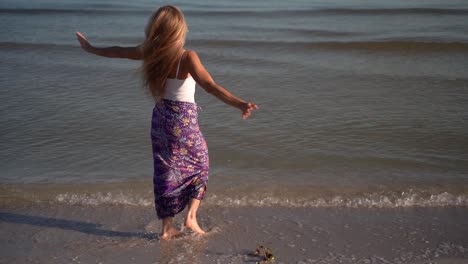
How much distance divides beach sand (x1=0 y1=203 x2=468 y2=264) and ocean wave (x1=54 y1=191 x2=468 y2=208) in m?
0.07

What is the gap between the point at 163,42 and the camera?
3.23 meters

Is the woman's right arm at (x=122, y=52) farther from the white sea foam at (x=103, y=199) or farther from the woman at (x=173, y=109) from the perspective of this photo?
the white sea foam at (x=103, y=199)

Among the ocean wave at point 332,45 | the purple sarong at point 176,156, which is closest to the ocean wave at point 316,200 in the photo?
the purple sarong at point 176,156

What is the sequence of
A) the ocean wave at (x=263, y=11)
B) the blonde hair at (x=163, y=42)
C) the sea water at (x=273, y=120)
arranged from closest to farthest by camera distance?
the blonde hair at (x=163, y=42) → the sea water at (x=273, y=120) → the ocean wave at (x=263, y=11)

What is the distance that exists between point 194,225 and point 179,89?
0.92m

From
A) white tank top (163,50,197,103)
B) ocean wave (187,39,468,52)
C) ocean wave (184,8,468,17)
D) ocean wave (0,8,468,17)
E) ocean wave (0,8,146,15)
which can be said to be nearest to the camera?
white tank top (163,50,197,103)

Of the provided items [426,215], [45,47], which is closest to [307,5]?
[45,47]

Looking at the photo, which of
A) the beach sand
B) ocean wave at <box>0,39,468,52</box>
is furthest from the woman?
ocean wave at <box>0,39,468,52</box>

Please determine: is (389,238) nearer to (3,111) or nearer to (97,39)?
(3,111)

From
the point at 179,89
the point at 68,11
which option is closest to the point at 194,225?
the point at 179,89

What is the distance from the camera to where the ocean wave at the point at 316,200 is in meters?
4.08

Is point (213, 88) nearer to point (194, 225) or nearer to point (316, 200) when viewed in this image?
point (194, 225)

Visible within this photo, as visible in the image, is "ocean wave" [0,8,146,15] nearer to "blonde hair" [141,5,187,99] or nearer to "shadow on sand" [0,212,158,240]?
"shadow on sand" [0,212,158,240]

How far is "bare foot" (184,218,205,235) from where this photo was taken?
142 inches
